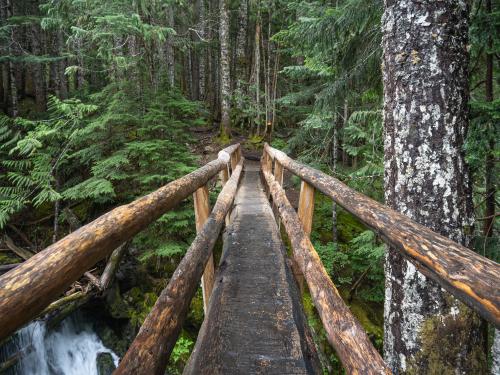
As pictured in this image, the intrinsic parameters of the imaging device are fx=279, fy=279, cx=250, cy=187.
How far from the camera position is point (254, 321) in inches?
83.2

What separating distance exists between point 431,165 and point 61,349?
29.3 feet

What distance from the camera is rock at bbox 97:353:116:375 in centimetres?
690

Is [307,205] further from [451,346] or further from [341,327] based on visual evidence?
[341,327]

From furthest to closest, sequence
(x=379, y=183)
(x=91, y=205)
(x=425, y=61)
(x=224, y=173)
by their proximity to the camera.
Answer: (x=91, y=205)
(x=379, y=183)
(x=224, y=173)
(x=425, y=61)

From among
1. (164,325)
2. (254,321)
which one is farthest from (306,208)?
(164,325)

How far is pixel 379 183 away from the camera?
700cm

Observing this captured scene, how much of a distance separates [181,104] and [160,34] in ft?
5.83

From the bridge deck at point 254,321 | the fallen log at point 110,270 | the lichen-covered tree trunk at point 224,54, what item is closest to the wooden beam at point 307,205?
the bridge deck at point 254,321

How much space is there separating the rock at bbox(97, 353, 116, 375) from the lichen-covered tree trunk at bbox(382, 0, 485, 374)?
7159 millimetres

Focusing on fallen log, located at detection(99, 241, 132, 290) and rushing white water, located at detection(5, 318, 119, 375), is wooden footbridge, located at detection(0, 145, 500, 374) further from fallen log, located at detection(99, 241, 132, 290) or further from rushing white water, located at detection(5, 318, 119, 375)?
rushing white water, located at detection(5, 318, 119, 375)

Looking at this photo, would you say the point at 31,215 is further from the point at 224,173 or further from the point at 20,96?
the point at 20,96

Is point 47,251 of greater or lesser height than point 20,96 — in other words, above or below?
below

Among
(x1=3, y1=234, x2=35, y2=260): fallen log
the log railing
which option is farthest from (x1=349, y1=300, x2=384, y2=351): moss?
(x1=3, y1=234, x2=35, y2=260): fallen log

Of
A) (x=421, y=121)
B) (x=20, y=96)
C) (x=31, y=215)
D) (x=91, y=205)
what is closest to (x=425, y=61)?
(x=421, y=121)
